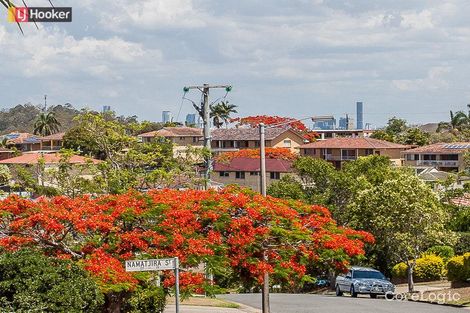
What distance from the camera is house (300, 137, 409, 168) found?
319 ft

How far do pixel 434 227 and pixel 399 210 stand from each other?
5.53 ft

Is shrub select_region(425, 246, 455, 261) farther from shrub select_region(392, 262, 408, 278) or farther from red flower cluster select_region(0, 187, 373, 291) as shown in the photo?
red flower cluster select_region(0, 187, 373, 291)

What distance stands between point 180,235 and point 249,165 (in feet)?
218

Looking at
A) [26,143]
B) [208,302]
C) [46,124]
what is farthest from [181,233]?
[46,124]

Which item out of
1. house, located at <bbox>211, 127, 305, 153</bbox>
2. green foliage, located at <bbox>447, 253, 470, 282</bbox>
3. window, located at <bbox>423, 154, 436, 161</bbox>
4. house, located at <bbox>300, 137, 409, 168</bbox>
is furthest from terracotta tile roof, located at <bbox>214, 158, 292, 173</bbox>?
green foliage, located at <bbox>447, 253, 470, 282</bbox>

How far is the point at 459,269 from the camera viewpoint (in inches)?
1331

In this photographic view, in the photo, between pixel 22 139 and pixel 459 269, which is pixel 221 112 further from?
pixel 459 269

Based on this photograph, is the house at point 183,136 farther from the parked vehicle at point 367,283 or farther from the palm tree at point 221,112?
the parked vehicle at point 367,283

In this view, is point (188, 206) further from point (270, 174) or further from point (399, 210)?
point (270, 174)

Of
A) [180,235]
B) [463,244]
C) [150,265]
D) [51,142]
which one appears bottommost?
[463,244]

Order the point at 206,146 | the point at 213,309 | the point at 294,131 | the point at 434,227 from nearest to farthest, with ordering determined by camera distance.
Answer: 1. the point at 213,309
2. the point at 206,146
3. the point at 434,227
4. the point at 294,131

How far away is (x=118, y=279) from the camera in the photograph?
18.8m

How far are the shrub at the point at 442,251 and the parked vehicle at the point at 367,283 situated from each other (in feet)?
32.0

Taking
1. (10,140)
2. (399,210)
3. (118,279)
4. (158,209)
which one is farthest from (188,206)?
(10,140)
